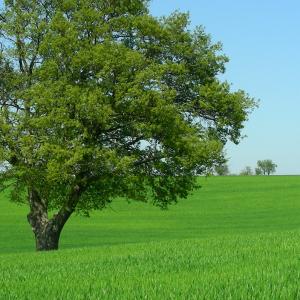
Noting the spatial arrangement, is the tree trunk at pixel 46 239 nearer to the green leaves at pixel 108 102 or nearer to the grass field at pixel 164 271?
the green leaves at pixel 108 102

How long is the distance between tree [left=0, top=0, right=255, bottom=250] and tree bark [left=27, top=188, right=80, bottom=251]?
4 centimetres

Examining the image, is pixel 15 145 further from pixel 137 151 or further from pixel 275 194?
pixel 275 194

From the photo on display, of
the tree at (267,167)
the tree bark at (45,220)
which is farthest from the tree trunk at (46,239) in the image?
the tree at (267,167)

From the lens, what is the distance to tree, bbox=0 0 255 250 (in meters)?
26.5

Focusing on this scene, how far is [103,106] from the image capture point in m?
26.1

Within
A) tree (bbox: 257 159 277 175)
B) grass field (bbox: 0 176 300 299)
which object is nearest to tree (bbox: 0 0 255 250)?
grass field (bbox: 0 176 300 299)

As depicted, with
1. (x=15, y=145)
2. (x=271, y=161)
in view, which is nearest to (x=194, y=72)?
(x=15, y=145)

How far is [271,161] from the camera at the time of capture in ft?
559

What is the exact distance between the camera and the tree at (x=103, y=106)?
26547 millimetres

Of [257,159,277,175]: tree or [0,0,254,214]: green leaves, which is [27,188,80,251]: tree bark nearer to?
[0,0,254,214]: green leaves

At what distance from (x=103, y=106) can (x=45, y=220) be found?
6.69 meters

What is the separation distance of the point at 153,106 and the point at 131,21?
13.3 feet

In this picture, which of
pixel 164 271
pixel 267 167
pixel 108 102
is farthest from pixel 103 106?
pixel 267 167

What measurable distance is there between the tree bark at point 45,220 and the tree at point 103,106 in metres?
0.04
